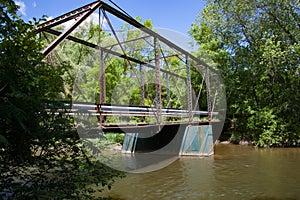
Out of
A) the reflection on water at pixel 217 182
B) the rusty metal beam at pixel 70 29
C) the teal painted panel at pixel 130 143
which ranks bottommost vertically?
the reflection on water at pixel 217 182

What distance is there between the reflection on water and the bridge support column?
89.0 inches

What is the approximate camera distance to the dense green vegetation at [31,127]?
2.58m

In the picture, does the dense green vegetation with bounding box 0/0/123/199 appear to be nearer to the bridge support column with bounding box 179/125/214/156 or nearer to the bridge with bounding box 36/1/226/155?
the bridge with bounding box 36/1/226/155

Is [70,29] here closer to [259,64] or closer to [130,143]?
[130,143]

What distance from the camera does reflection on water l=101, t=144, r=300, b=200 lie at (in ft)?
23.4

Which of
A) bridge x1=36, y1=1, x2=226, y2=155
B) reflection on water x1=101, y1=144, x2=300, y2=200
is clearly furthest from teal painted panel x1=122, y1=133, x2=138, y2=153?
reflection on water x1=101, y1=144, x2=300, y2=200

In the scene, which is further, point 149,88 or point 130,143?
point 149,88

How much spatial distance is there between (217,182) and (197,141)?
596cm

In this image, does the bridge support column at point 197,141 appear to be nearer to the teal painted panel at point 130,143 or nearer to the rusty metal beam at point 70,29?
the teal painted panel at point 130,143

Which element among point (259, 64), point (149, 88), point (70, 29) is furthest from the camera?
point (149, 88)

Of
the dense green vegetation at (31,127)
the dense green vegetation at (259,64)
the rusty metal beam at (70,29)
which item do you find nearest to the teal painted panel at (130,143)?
the dense green vegetation at (259,64)

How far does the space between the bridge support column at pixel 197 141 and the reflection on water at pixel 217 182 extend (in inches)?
89.0

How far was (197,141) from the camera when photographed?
1437 cm

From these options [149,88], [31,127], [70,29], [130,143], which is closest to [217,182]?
[70,29]
